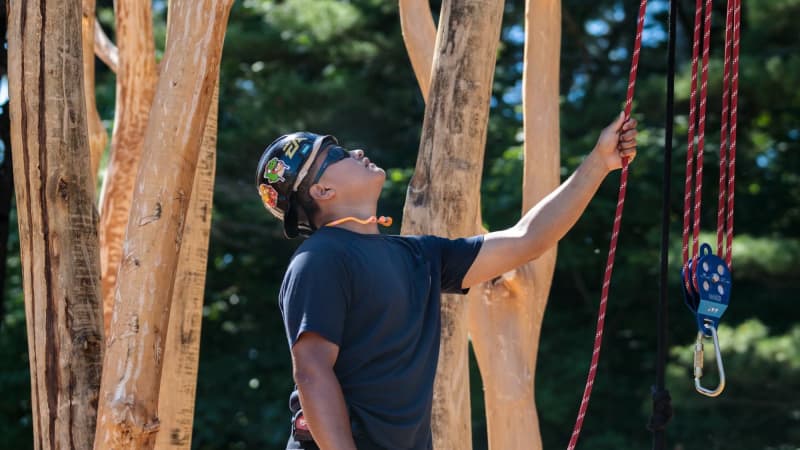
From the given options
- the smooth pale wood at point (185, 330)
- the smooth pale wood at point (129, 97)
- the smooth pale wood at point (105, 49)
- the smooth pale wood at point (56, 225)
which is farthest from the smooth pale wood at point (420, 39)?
the smooth pale wood at point (105, 49)

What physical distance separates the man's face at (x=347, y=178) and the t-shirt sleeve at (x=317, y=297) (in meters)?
0.23

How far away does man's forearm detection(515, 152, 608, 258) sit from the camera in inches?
102

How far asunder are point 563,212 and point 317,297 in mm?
666

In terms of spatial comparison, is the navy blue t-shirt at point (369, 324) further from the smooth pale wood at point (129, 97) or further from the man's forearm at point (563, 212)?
the smooth pale wood at point (129, 97)

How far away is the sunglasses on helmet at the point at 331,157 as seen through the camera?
8.14 feet

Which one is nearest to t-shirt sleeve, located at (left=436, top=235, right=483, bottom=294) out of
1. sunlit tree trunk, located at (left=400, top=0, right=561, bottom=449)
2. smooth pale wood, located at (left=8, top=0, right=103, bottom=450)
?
smooth pale wood, located at (left=8, top=0, right=103, bottom=450)

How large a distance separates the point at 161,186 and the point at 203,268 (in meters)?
0.82

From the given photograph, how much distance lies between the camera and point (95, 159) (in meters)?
5.05

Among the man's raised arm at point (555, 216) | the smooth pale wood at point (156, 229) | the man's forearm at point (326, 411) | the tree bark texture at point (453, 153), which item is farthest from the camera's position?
the tree bark texture at point (453, 153)

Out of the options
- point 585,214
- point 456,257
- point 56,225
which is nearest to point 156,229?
point 56,225

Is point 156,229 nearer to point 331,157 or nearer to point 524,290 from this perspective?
point 331,157

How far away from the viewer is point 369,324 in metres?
2.31

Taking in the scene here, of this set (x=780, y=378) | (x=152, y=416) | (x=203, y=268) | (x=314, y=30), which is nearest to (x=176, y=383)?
(x=203, y=268)

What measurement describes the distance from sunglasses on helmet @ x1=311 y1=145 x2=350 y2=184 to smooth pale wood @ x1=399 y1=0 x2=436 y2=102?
75.6 inches
